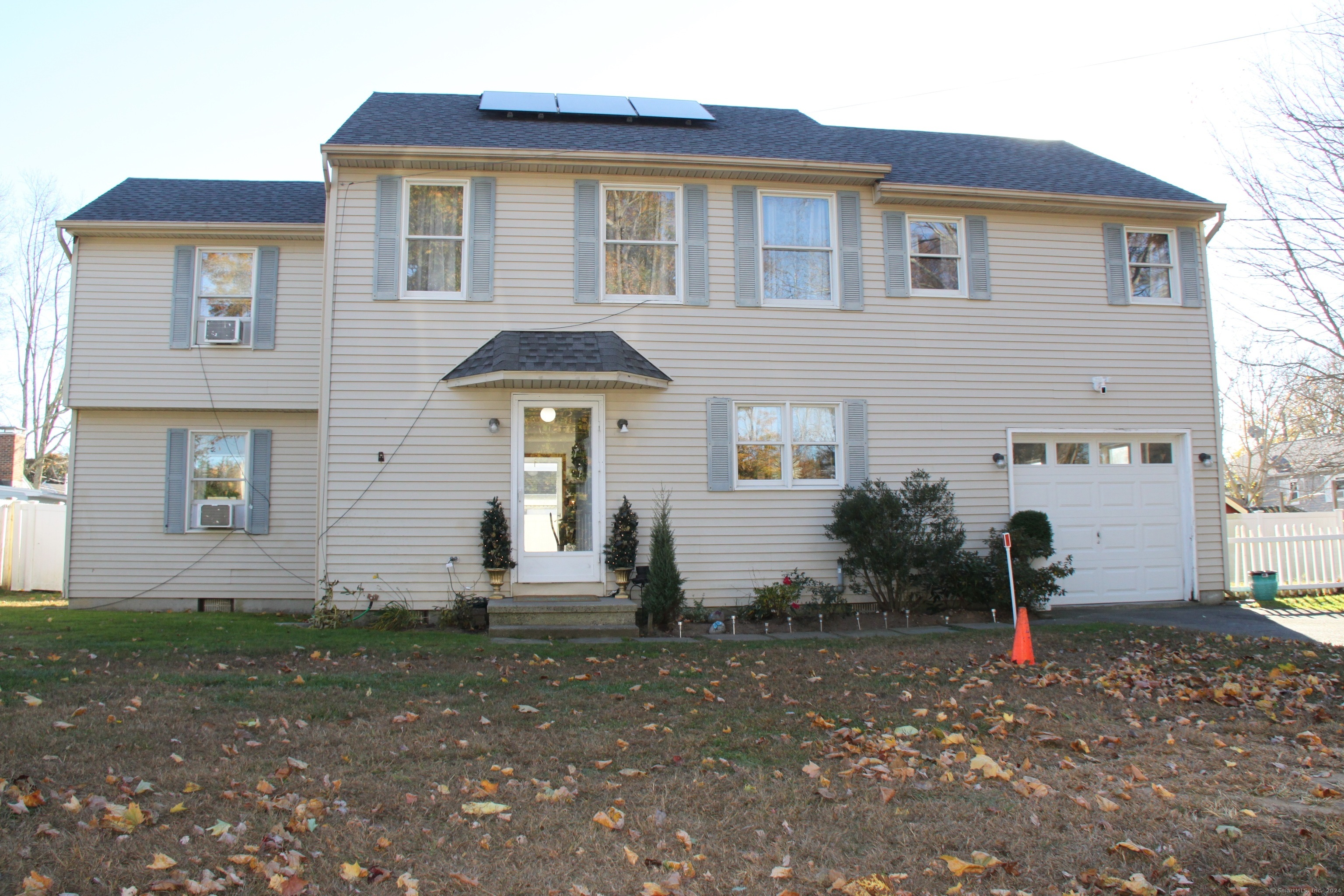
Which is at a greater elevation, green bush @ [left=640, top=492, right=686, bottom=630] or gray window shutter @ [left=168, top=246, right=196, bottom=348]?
gray window shutter @ [left=168, top=246, right=196, bottom=348]

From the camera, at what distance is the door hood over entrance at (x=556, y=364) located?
Answer: 10.1m

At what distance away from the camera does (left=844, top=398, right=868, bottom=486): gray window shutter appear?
445 inches

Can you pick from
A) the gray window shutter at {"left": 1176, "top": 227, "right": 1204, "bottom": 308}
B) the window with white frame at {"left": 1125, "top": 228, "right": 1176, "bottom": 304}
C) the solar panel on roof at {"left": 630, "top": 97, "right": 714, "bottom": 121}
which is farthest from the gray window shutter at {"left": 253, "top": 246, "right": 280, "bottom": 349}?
the gray window shutter at {"left": 1176, "top": 227, "right": 1204, "bottom": 308}

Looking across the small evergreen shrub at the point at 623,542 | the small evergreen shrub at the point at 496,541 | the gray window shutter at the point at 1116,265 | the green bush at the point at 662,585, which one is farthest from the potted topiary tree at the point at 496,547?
the gray window shutter at the point at 1116,265

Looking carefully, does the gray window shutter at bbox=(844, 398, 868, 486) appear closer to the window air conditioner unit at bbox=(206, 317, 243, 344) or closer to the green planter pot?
the green planter pot

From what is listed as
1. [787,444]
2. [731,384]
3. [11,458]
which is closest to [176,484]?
[731,384]

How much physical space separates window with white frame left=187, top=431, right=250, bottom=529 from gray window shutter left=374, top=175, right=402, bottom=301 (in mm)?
4166

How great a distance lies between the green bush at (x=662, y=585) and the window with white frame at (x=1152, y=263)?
758 cm

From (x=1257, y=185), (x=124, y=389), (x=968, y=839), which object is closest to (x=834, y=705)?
(x=968, y=839)

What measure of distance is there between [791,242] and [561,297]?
307 cm

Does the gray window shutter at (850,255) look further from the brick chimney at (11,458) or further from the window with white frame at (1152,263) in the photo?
the brick chimney at (11,458)

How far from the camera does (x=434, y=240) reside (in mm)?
10906

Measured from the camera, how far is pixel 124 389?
12773 mm

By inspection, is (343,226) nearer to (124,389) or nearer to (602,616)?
(124,389)
